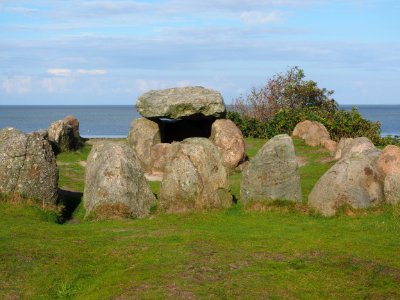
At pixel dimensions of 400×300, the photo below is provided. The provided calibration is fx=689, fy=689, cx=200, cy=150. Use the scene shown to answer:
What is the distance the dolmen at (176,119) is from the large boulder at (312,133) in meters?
5.66

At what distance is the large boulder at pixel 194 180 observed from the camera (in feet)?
73.4

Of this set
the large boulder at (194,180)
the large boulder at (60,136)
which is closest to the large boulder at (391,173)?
the large boulder at (194,180)

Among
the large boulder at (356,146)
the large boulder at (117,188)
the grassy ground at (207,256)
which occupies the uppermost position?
the large boulder at (356,146)

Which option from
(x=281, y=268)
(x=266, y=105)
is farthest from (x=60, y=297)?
(x=266, y=105)

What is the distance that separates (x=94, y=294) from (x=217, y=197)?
360 inches

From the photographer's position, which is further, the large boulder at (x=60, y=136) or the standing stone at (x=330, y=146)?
the large boulder at (x=60, y=136)

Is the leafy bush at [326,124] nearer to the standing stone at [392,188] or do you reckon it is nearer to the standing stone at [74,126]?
the standing stone at [74,126]

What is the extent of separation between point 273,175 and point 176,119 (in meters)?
14.1

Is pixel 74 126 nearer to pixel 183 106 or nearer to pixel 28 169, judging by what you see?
pixel 183 106

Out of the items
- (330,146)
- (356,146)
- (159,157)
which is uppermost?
(356,146)

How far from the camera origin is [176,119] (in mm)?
36000

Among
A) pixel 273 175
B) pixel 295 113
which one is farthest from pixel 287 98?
pixel 273 175

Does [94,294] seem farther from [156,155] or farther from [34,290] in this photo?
[156,155]

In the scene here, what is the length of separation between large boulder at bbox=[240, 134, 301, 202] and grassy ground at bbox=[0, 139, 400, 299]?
29.2 inches
